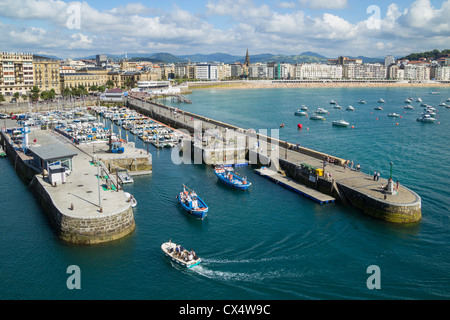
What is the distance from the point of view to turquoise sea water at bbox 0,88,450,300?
22062 millimetres

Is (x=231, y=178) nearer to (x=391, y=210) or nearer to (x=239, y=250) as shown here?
(x=239, y=250)

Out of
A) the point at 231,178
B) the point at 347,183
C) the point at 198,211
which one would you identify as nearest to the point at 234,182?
the point at 231,178

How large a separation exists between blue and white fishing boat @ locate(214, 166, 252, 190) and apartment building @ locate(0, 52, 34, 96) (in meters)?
87.6

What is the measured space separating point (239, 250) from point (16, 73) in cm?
10763

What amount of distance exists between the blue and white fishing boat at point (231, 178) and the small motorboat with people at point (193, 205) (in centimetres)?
557

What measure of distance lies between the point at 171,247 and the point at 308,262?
881 cm

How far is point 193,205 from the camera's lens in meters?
31.7

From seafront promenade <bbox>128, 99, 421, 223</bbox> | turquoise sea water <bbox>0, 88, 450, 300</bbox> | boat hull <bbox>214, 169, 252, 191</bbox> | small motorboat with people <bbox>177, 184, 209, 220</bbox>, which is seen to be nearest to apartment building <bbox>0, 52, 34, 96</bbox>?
turquoise sea water <bbox>0, 88, 450, 300</bbox>

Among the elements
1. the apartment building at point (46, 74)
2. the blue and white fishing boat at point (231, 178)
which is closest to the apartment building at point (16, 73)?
the apartment building at point (46, 74)

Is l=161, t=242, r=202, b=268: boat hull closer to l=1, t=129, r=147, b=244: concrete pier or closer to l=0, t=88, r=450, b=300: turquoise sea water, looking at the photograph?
l=0, t=88, r=450, b=300: turquoise sea water

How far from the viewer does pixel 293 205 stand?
3425 centimetres

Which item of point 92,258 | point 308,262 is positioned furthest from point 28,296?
point 308,262

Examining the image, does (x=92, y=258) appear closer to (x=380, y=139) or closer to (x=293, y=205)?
(x=293, y=205)
